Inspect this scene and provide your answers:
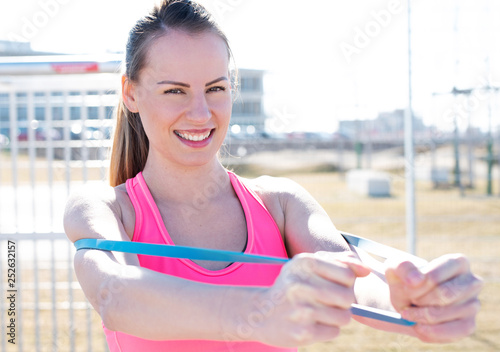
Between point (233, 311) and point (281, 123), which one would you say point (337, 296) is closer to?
point (233, 311)

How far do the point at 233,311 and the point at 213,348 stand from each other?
1.56 ft

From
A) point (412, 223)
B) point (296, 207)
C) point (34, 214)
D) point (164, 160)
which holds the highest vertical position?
point (164, 160)

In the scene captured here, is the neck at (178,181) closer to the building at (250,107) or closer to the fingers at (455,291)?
the fingers at (455,291)

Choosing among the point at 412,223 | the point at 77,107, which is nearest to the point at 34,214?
the point at 77,107

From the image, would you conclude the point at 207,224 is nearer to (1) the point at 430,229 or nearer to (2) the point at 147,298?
(2) the point at 147,298

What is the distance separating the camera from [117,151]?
5.61ft

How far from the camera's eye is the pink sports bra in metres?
1.31

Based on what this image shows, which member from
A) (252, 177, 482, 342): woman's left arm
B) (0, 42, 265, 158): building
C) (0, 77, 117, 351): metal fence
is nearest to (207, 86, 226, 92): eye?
(252, 177, 482, 342): woman's left arm

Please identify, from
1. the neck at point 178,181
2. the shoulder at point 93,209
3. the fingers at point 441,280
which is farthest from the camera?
the neck at point 178,181

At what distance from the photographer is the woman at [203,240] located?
2.85 ft

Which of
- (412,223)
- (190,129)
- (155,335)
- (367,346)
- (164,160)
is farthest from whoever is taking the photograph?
(412,223)

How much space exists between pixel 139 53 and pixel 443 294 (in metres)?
0.96

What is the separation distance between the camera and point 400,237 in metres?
7.50

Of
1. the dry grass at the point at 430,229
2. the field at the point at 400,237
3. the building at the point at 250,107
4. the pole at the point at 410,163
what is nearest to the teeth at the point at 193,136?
the field at the point at 400,237
